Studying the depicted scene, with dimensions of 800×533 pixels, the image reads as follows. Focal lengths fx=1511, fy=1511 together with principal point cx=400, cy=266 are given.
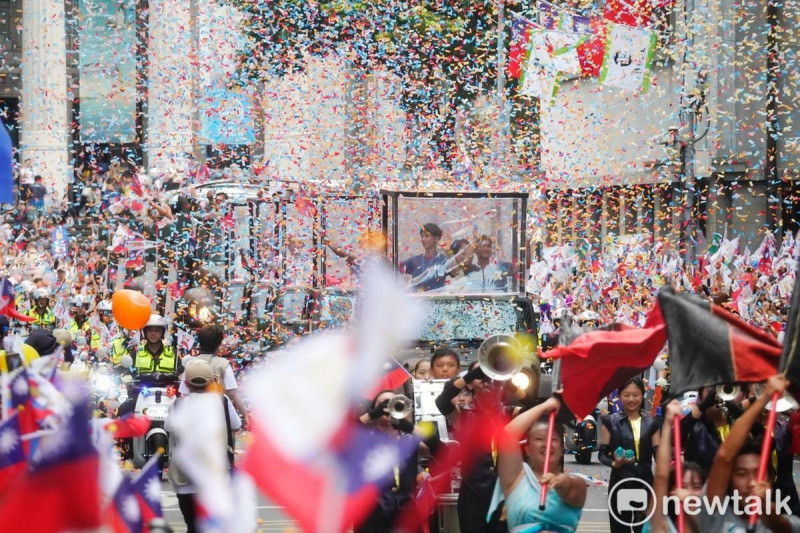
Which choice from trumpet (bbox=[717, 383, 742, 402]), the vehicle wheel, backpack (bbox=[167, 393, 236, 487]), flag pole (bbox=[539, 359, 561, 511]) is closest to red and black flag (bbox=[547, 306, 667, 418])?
flag pole (bbox=[539, 359, 561, 511])

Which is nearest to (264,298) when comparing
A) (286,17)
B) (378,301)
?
(378,301)

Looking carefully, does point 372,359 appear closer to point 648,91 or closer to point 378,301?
point 378,301

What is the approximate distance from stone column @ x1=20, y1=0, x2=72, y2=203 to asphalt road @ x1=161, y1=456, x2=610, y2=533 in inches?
997

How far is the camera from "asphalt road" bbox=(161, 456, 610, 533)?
11359 mm

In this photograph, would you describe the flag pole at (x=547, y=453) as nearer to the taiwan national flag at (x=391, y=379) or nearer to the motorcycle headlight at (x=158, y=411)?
the taiwan national flag at (x=391, y=379)

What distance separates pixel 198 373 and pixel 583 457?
704 centimetres

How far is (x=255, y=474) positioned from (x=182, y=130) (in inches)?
1255

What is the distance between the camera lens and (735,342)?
6008 mm

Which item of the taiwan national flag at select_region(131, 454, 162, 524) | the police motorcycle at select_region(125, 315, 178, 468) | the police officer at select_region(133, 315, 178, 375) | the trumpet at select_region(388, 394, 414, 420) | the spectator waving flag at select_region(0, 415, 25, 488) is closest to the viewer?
the taiwan national flag at select_region(131, 454, 162, 524)

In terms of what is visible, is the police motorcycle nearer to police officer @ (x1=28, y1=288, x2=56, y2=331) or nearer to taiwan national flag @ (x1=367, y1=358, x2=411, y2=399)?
police officer @ (x1=28, y1=288, x2=56, y2=331)

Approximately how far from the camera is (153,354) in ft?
45.6

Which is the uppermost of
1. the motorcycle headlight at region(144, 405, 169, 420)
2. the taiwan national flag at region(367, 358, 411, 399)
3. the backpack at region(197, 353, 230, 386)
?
the taiwan national flag at region(367, 358, 411, 399)

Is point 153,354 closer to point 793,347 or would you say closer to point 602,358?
point 602,358

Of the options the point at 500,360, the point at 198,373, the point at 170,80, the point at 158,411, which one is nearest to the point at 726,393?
the point at 500,360
